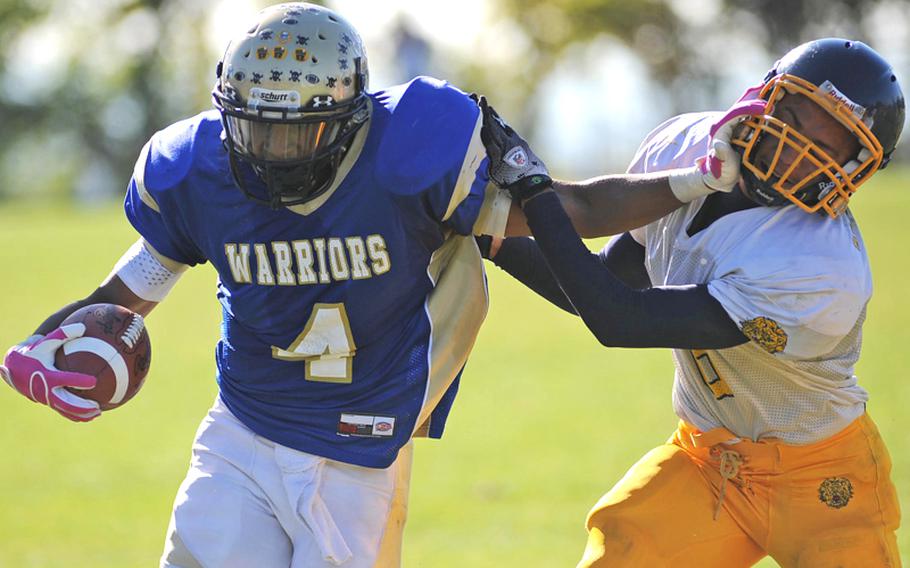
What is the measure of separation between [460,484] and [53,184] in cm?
3108

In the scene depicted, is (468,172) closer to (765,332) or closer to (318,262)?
(318,262)

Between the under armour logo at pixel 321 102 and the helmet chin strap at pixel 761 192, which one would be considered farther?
the helmet chin strap at pixel 761 192

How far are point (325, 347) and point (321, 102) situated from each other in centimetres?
71

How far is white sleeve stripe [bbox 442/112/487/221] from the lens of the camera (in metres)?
3.70

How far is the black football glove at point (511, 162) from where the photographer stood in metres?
3.73

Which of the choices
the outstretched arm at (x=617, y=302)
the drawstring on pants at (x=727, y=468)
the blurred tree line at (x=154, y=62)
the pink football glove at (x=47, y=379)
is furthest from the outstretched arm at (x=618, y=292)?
the blurred tree line at (x=154, y=62)

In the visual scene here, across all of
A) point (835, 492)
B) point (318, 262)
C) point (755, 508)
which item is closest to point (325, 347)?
point (318, 262)

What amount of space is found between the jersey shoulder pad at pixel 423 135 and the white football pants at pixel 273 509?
2.88 ft

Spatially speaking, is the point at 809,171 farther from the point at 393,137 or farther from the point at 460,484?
the point at 460,484

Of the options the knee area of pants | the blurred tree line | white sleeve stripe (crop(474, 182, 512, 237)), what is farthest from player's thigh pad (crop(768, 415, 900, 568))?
the blurred tree line

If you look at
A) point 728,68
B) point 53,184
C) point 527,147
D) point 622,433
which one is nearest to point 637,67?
point 728,68

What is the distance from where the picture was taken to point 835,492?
3.95m

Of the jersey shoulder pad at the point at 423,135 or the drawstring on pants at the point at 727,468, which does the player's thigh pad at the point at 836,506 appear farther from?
the jersey shoulder pad at the point at 423,135

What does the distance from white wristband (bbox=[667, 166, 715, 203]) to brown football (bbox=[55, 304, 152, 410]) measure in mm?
1641
